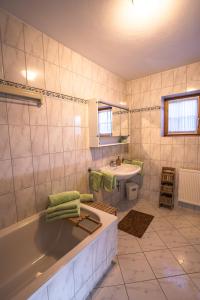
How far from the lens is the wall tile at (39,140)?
1593 millimetres

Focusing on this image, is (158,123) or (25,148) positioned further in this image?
(158,123)

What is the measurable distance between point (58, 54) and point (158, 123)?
1950mm

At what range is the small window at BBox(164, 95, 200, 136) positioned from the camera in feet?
8.44

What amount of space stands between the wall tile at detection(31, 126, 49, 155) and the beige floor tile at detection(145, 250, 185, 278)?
1.66 m

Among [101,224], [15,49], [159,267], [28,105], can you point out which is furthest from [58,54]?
[159,267]

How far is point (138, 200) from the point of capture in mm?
3092

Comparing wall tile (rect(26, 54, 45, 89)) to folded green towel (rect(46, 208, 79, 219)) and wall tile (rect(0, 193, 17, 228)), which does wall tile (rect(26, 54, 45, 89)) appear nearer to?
wall tile (rect(0, 193, 17, 228))

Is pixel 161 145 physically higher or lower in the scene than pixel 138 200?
higher

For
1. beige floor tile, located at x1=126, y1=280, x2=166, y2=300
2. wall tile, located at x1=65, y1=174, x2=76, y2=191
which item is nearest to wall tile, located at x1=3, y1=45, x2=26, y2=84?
wall tile, located at x1=65, y1=174, x2=76, y2=191

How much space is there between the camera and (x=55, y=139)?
1.80 meters

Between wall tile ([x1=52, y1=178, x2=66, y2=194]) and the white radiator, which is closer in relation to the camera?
wall tile ([x1=52, y1=178, x2=66, y2=194])

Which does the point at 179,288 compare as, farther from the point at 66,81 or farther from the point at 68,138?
the point at 66,81

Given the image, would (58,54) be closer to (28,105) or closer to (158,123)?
(28,105)

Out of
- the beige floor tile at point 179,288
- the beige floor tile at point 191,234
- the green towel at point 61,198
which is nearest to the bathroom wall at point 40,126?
the green towel at point 61,198
